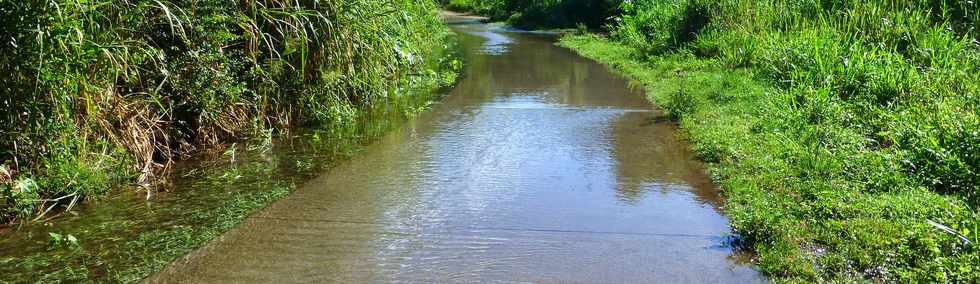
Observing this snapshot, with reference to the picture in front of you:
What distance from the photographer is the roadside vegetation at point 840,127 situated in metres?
4.82

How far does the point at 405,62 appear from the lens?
1187 centimetres

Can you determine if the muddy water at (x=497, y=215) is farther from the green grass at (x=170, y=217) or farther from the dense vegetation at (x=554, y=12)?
the dense vegetation at (x=554, y=12)

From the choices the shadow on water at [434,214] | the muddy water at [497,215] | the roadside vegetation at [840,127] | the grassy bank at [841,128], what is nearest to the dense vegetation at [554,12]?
the roadside vegetation at [840,127]

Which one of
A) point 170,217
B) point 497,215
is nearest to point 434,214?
point 497,215

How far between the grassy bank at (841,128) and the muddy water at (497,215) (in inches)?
15.3

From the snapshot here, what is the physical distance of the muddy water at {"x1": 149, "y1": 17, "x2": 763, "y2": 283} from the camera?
4.91 metres

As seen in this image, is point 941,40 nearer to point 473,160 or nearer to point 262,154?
point 473,160

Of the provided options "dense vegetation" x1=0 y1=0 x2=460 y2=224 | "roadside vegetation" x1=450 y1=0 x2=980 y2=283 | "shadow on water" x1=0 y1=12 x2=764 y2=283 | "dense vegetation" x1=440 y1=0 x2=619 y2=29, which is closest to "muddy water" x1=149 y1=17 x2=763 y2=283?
"shadow on water" x1=0 y1=12 x2=764 y2=283

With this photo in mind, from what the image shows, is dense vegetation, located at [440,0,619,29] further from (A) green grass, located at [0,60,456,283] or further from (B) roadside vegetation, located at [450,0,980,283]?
(A) green grass, located at [0,60,456,283]

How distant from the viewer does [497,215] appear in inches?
236

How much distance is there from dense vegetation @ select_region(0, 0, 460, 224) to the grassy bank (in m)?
3.59

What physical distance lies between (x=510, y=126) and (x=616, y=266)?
4.59m

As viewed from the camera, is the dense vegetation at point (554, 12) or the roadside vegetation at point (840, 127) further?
the dense vegetation at point (554, 12)

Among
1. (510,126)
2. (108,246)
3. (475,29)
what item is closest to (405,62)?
(510,126)
